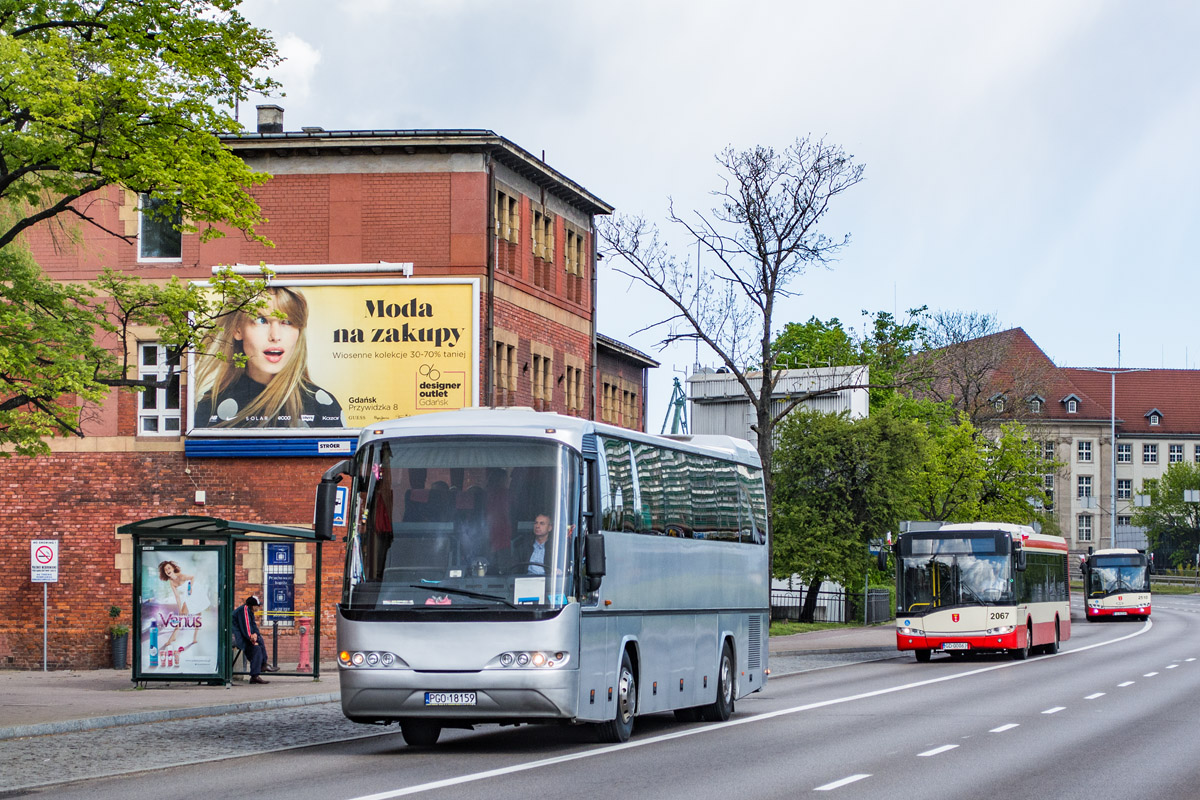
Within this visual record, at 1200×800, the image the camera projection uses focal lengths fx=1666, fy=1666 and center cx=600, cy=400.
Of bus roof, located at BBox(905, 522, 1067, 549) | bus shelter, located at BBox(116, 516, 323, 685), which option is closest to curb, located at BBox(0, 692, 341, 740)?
bus shelter, located at BBox(116, 516, 323, 685)

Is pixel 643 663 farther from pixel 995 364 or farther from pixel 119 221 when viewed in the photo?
pixel 995 364

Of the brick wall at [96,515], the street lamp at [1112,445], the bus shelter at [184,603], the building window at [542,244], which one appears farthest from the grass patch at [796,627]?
the street lamp at [1112,445]

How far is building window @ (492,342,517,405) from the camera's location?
117 ft

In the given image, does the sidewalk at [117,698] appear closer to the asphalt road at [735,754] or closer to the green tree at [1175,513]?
the asphalt road at [735,754]

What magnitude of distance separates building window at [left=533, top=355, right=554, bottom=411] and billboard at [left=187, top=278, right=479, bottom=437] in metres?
4.58

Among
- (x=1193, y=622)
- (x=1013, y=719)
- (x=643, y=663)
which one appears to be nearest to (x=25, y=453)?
(x=643, y=663)

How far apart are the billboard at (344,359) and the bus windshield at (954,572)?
988 centimetres

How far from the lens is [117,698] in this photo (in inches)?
888

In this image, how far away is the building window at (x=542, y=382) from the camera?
38844 mm

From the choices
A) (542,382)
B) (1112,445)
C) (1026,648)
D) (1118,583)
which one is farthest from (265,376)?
(1112,445)

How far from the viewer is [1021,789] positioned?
12711 mm

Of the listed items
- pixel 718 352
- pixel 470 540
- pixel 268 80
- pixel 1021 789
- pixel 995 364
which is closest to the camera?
pixel 1021 789

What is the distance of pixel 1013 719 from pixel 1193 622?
46654mm

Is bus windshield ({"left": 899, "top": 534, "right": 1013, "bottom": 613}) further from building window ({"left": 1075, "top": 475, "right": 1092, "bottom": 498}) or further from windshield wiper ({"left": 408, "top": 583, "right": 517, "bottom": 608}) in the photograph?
building window ({"left": 1075, "top": 475, "right": 1092, "bottom": 498})
